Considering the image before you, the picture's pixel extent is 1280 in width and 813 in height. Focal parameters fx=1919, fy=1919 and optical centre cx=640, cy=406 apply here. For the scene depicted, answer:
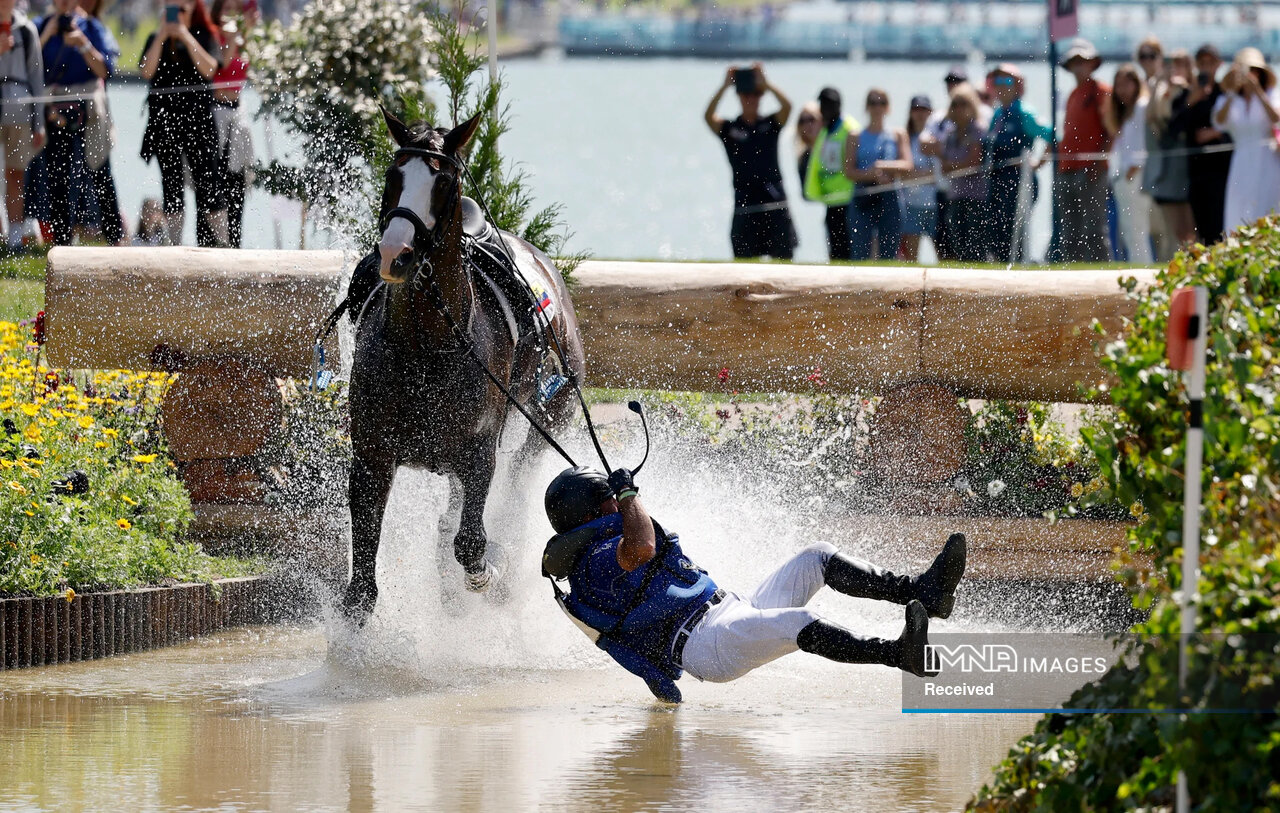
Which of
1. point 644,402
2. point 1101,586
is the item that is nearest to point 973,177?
point 644,402

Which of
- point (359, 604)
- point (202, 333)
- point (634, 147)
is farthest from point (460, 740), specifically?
point (634, 147)

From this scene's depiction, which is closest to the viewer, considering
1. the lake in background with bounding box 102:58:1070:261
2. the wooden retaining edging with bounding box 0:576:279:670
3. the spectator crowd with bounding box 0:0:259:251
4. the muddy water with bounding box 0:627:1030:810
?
the muddy water with bounding box 0:627:1030:810

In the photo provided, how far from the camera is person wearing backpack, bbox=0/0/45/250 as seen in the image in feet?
44.7

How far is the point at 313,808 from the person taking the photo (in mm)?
5148

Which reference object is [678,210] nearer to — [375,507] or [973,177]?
[973,177]

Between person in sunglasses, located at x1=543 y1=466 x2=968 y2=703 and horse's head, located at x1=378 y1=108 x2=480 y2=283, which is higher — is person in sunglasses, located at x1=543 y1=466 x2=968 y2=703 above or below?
below

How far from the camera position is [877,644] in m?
5.85

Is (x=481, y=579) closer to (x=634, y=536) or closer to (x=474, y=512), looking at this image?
(x=474, y=512)

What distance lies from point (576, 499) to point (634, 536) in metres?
0.41

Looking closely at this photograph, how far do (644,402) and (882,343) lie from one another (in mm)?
1626

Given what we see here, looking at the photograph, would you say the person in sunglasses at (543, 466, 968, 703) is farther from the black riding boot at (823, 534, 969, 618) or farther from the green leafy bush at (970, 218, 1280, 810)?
the green leafy bush at (970, 218, 1280, 810)

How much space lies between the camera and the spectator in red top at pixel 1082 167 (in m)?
13.9

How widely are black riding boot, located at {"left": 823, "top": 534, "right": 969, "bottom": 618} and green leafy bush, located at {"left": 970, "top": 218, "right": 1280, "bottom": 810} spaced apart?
4.49 ft

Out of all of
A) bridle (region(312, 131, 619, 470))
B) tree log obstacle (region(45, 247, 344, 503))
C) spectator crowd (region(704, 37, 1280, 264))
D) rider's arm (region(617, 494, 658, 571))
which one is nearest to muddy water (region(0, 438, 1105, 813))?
rider's arm (region(617, 494, 658, 571))
